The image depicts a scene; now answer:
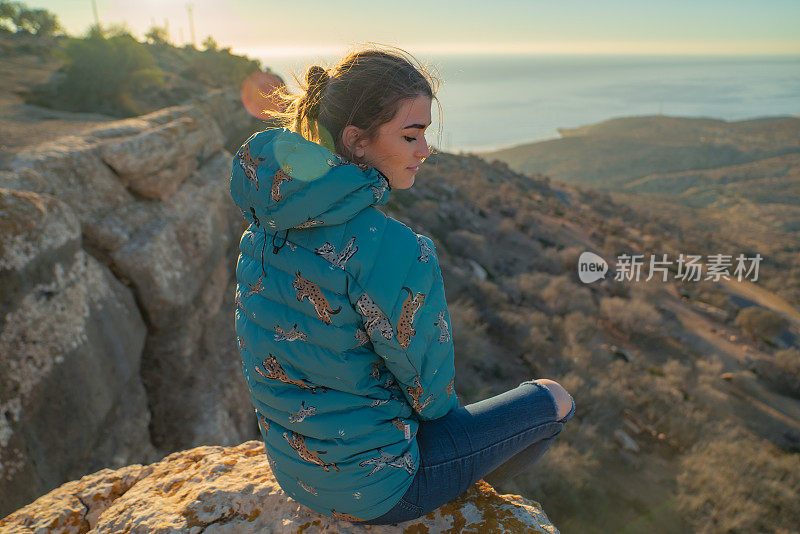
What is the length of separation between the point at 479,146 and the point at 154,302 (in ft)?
320

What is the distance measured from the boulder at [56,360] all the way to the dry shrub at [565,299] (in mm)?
9087

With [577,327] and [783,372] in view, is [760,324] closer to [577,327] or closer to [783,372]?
[783,372]

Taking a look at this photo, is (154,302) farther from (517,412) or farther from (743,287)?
(743,287)

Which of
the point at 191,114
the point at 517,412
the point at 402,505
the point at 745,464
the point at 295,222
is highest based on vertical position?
the point at 191,114

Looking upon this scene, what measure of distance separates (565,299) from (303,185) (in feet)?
34.4

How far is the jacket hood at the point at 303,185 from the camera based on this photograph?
4.00 feet

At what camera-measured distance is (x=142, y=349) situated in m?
3.65

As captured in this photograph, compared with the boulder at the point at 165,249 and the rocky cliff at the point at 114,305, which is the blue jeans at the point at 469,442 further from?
the boulder at the point at 165,249

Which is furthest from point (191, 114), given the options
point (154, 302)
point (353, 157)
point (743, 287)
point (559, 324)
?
point (743, 287)

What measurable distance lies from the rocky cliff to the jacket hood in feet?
6.59

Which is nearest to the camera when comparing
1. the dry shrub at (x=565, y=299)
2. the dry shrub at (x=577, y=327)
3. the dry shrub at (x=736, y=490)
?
the dry shrub at (x=736, y=490)

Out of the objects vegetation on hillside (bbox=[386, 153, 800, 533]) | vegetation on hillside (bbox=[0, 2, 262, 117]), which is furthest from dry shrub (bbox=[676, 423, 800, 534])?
vegetation on hillside (bbox=[0, 2, 262, 117])

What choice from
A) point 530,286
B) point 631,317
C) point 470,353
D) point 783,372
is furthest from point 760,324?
point 470,353

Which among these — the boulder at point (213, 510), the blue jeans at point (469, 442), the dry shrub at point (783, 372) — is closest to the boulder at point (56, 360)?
the boulder at point (213, 510)
